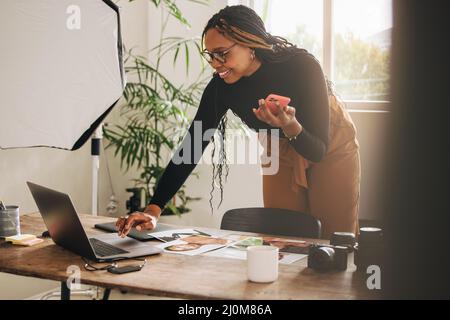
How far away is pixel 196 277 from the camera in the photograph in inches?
58.2

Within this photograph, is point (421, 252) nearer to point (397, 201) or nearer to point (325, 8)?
point (397, 201)

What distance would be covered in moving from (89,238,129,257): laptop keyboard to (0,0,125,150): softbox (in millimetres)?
1214

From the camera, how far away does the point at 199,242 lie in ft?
6.21

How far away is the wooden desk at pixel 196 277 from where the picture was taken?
53.2 inches

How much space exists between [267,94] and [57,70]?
128cm

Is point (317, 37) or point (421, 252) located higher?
point (317, 37)

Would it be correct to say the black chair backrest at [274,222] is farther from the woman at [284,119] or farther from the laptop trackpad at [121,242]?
the laptop trackpad at [121,242]

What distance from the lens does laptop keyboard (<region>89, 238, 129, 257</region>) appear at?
169 centimetres

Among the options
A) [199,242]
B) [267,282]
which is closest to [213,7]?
[199,242]

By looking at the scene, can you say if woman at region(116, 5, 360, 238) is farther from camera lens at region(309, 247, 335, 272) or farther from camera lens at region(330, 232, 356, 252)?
camera lens at region(309, 247, 335, 272)

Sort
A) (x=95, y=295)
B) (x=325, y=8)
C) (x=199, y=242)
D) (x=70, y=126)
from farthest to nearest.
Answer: (x=325, y=8) → (x=95, y=295) → (x=70, y=126) → (x=199, y=242)

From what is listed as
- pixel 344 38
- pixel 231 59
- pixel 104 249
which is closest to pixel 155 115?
pixel 344 38
